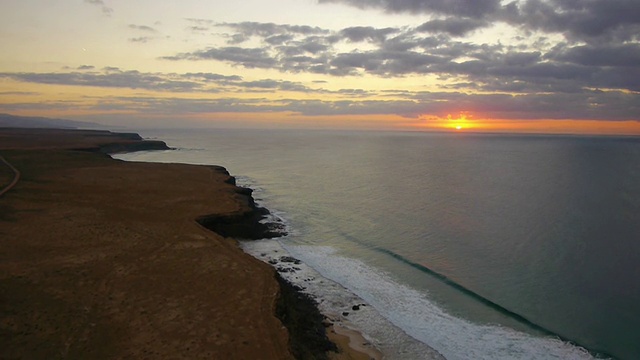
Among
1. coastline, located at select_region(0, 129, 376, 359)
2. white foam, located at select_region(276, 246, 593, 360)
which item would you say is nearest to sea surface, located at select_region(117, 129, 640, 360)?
Answer: white foam, located at select_region(276, 246, 593, 360)

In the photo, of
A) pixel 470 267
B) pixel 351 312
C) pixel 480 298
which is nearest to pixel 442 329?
pixel 351 312

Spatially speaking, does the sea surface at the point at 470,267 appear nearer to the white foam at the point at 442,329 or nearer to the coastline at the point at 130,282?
the white foam at the point at 442,329

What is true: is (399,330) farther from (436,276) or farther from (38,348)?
(38,348)

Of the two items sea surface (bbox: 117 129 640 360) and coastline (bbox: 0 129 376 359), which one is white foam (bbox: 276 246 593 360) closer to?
sea surface (bbox: 117 129 640 360)

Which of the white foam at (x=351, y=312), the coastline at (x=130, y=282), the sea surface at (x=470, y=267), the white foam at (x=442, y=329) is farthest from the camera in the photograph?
the sea surface at (x=470, y=267)

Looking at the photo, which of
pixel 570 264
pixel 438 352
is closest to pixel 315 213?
pixel 570 264

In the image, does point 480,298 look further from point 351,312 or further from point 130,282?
point 130,282

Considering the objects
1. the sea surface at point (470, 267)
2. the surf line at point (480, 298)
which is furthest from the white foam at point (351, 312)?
the surf line at point (480, 298)

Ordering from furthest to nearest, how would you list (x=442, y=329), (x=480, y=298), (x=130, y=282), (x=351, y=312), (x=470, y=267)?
(x=470, y=267) → (x=480, y=298) → (x=351, y=312) → (x=442, y=329) → (x=130, y=282)
